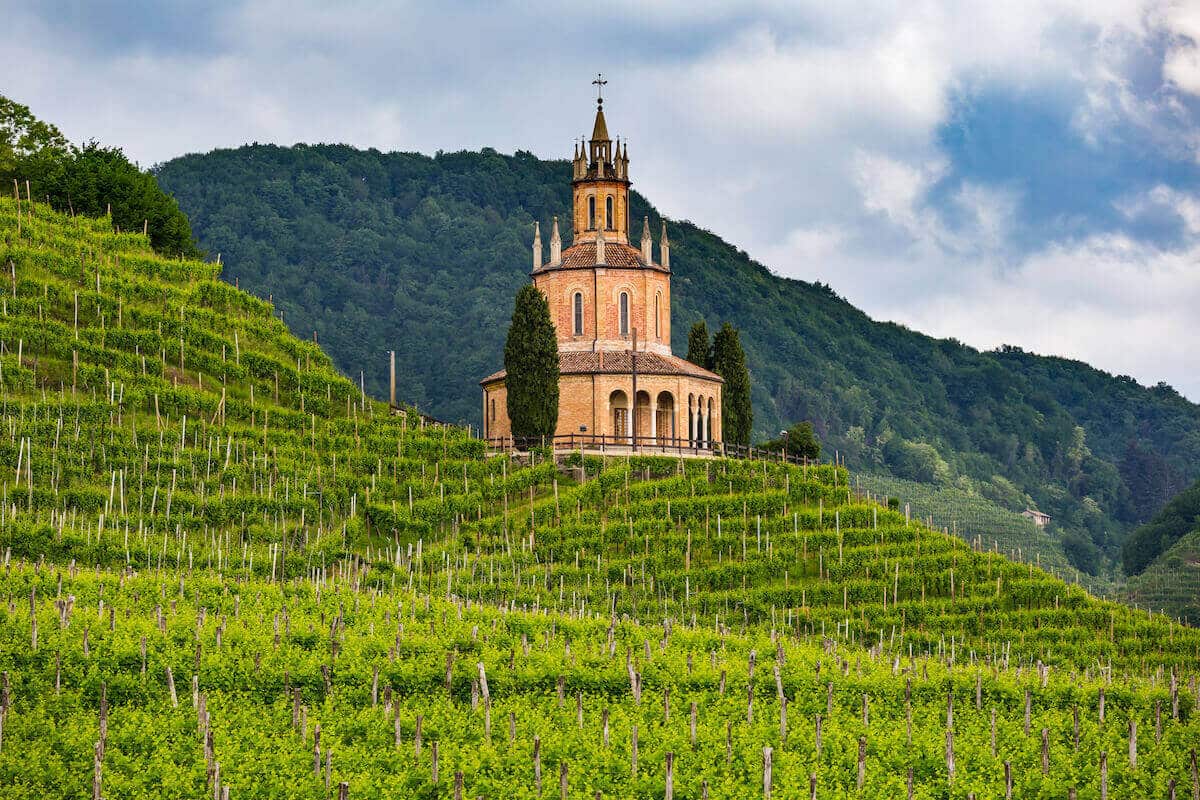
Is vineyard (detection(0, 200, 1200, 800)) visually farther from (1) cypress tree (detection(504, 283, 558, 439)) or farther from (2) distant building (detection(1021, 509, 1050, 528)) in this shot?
(2) distant building (detection(1021, 509, 1050, 528))

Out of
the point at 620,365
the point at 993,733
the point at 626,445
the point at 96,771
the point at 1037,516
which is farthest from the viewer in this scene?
the point at 1037,516

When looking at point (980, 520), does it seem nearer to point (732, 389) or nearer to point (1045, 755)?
point (732, 389)

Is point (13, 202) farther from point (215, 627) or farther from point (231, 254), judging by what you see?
point (231, 254)

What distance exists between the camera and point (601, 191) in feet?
225

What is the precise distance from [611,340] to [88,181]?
20546 mm

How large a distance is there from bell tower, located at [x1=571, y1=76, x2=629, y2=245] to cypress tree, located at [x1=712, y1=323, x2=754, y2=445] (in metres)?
5.54

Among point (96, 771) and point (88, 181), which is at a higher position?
point (88, 181)

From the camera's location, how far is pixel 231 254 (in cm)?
12412

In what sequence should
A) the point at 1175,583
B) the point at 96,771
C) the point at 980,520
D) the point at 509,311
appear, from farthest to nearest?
1. the point at 509,311
2. the point at 980,520
3. the point at 1175,583
4. the point at 96,771

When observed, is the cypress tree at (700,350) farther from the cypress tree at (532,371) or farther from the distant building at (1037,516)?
the distant building at (1037,516)

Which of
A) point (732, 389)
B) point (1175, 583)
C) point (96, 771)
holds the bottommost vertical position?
point (96, 771)

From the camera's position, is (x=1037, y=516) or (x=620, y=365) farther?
(x=1037, y=516)

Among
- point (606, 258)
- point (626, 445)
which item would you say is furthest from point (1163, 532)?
point (626, 445)

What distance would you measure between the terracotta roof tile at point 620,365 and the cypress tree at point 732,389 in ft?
5.65
